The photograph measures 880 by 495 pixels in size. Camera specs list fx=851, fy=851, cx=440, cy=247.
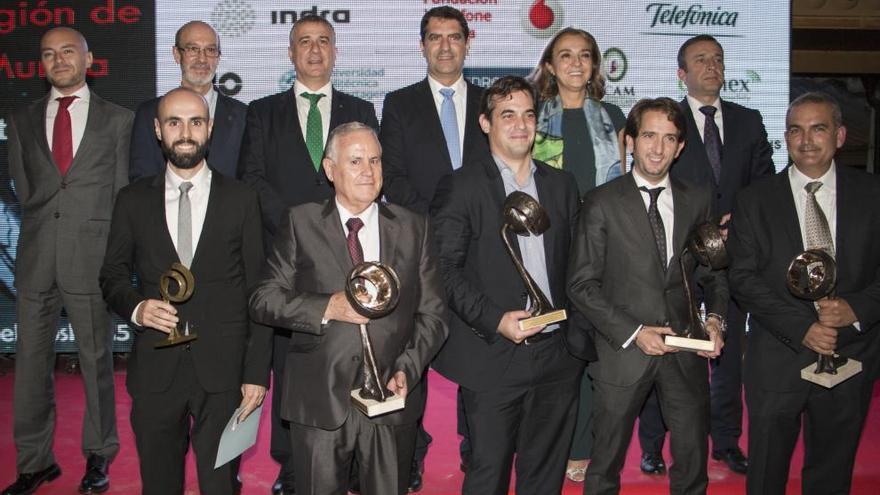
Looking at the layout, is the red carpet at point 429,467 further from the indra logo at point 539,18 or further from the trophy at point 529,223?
the indra logo at point 539,18

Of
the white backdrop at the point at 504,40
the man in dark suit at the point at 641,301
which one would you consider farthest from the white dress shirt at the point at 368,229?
the white backdrop at the point at 504,40

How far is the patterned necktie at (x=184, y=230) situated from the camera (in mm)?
3104

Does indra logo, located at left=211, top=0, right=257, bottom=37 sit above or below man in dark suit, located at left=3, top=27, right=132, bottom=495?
above

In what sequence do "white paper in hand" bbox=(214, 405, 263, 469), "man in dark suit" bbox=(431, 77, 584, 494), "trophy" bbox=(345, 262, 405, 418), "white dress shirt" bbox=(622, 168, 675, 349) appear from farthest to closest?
"white dress shirt" bbox=(622, 168, 675, 349) → "man in dark suit" bbox=(431, 77, 584, 494) → "white paper in hand" bbox=(214, 405, 263, 469) → "trophy" bbox=(345, 262, 405, 418)

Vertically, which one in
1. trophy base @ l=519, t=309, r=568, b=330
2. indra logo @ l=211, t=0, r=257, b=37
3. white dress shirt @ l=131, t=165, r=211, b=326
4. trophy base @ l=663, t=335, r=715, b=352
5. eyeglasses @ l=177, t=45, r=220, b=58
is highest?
indra logo @ l=211, t=0, r=257, b=37

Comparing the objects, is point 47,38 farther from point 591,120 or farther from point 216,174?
point 591,120

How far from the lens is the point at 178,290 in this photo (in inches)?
116

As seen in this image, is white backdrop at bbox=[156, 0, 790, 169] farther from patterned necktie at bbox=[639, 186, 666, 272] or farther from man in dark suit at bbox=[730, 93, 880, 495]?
patterned necktie at bbox=[639, 186, 666, 272]

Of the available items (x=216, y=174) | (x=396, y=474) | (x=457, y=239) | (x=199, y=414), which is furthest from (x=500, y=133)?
(x=199, y=414)

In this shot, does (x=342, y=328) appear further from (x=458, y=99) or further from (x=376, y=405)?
(x=458, y=99)

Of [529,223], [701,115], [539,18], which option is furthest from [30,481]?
[539,18]

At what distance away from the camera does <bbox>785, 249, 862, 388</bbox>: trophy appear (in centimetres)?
322

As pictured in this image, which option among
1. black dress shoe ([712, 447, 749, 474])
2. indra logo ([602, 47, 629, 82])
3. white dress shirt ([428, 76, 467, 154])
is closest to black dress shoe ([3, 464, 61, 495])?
white dress shirt ([428, 76, 467, 154])

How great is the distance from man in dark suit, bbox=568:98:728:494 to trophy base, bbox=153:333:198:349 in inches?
55.7
